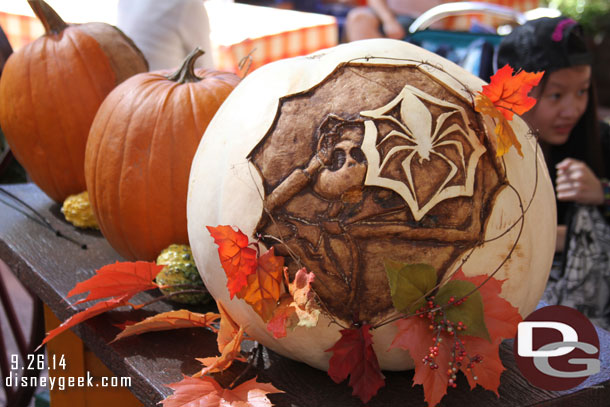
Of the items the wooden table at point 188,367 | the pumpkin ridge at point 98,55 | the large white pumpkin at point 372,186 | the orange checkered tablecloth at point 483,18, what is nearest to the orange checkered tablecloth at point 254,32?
the orange checkered tablecloth at point 483,18

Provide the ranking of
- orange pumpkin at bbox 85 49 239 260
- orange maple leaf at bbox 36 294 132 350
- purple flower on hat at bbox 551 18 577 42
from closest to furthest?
orange maple leaf at bbox 36 294 132 350 < orange pumpkin at bbox 85 49 239 260 < purple flower on hat at bbox 551 18 577 42

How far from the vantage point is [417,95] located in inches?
27.9

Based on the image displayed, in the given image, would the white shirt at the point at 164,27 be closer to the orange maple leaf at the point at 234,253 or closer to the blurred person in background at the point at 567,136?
the blurred person in background at the point at 567,136

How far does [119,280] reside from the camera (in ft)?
2.98

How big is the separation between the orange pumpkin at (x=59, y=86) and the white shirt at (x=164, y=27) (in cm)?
26

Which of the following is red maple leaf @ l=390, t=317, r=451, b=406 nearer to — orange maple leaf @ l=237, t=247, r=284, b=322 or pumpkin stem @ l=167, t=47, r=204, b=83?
orange maple leaf @ l=237, t=247, r=284, b=322

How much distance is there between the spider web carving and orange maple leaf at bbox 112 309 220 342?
37cm

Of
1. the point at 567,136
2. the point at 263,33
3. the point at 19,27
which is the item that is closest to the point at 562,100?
the point at 567,136

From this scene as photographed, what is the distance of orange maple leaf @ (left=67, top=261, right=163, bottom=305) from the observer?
88cm

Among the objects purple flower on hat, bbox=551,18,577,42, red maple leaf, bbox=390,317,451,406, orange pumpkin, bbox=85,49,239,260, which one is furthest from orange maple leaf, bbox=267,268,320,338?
purple flower on hat, bbox=551,18,577,42

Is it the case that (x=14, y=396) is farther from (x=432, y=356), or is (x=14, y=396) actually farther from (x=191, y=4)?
(x=432, y=356)

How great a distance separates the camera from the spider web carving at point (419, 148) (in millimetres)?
667

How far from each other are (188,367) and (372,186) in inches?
14.8

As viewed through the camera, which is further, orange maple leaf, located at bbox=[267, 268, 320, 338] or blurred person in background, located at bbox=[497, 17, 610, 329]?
blurred person in background, located at bbox=[497, 17, 610, 329]
